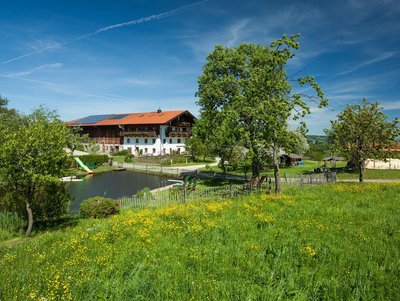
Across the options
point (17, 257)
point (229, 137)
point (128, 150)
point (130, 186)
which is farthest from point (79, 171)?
point (17, 257)

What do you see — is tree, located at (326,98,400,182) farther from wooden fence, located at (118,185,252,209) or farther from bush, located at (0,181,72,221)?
bush, located at (0,181,72,221)

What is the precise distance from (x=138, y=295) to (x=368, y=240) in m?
8.10

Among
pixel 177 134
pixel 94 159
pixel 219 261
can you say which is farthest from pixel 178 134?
pixel 219 261

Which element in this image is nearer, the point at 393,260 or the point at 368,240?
the point at 393,260

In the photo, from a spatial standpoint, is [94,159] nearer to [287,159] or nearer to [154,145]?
[154,145]

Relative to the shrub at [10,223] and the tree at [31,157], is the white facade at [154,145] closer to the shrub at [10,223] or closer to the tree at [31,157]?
the shrub at [10,223]

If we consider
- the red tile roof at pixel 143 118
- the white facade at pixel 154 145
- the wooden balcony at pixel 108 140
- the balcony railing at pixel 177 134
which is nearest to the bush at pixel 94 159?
the white facade at pixel 154 145

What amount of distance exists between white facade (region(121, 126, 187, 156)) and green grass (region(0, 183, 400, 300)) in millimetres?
56719

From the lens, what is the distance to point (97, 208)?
59.6 ft

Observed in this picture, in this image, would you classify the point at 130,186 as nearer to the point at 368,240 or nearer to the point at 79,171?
the point at 79,171

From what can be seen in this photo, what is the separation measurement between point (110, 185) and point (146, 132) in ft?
Result: 114

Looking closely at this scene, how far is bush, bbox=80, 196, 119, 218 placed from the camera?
18.1 m

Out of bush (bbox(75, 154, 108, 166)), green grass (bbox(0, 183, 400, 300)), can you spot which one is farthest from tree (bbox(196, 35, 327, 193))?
bush (bbox(75, 154, 108, 166))

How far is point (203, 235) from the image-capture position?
429 inches
